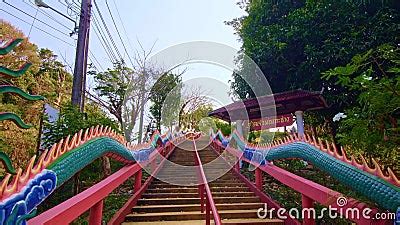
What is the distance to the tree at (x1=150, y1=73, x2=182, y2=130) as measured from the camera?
67.1ft

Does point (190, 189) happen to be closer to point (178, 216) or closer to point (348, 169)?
point (178, 216)

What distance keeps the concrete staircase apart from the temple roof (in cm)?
324

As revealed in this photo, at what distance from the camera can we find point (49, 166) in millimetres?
2297

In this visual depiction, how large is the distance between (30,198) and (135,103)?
13072 millimetres

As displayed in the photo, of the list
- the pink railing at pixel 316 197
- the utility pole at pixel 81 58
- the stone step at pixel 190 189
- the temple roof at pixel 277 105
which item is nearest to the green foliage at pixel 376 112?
the pink railing at pixel 316 197

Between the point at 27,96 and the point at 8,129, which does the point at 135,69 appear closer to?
the point at 8,129

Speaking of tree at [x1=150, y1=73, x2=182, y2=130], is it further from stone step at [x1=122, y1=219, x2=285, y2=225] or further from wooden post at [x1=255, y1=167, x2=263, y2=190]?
stone step at [x1=122, y1=219, x2=285, y2=225]

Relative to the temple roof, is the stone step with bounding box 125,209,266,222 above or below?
below

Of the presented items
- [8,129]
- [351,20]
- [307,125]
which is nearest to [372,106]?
[351,20]

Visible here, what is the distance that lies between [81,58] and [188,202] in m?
3.71

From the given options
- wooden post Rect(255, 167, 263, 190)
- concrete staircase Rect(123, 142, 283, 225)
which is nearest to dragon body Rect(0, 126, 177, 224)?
concrete staircase Rect(123, 142, 283, 225)

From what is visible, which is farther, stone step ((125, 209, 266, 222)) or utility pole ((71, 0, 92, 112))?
utility pole ((71, 0, 92, 112))

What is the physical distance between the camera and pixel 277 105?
1005 cm

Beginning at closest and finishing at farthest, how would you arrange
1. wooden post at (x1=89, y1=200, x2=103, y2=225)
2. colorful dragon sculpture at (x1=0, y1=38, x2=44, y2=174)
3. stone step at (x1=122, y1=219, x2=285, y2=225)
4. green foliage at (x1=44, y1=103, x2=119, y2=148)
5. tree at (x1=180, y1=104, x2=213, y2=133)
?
colorful dragon sculpture at (x1=0, y1=38, x2=44, y2=174) → wooden post at (x1=89, y1=200, x2=103, y2=225) → stone step at (x1=122, y1=219, x2=285, y2=225) → green foliage at (x1=44, y1=103, x2=119, y2=148) → tree at (x1=180, y1=104, x2=213, y2=133)
